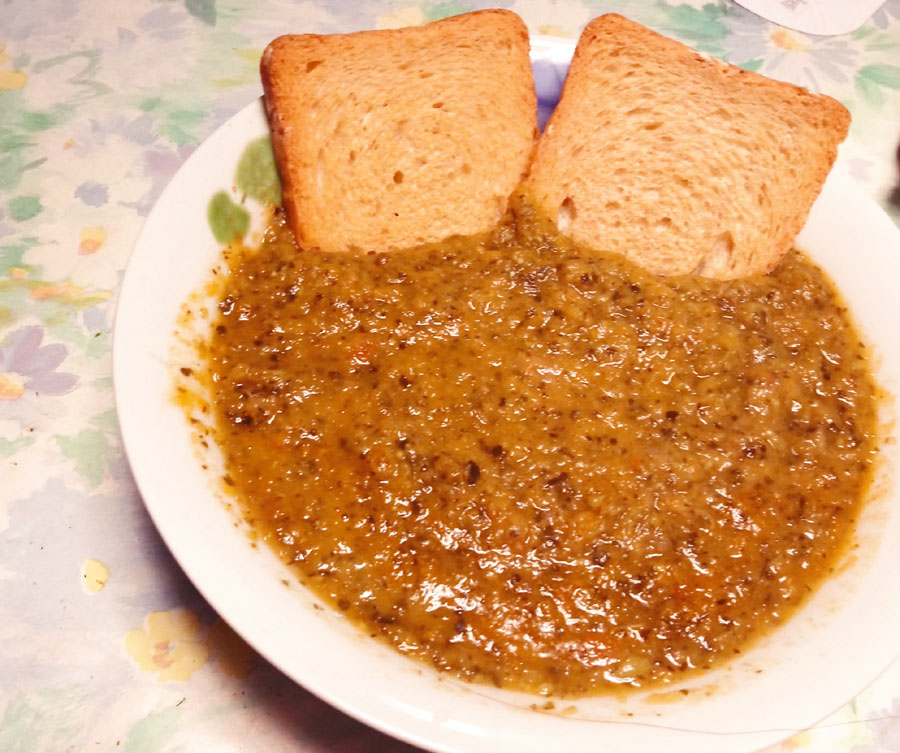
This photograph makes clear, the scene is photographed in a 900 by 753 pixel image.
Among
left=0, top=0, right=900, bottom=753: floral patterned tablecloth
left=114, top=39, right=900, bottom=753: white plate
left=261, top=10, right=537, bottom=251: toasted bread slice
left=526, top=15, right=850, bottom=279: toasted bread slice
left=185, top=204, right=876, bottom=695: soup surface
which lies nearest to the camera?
left=114, top=39, right=900, bottom=753: white plate

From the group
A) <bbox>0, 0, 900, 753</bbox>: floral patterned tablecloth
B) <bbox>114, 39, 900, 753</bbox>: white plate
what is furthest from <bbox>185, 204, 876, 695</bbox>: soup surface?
<bbox>0, 0, 900, 753</bbox>: floral patterned tablecloth

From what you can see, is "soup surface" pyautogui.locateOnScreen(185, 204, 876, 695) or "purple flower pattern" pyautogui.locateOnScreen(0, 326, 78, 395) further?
"purple flower pattern" pyautogui.locateOnScreen(0, 326, 78, 395)

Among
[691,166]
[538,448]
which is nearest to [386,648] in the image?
[538,448]

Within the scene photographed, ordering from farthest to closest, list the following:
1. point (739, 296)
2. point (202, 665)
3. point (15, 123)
Result: point (15, 123) < point (739, 296) < point (202, 665)

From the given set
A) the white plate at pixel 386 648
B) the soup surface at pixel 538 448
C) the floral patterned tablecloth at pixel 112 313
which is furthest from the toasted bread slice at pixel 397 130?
the floral patterned tablecloth at pixel 112 313

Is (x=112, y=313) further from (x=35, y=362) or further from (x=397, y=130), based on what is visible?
(x=397, y=130)

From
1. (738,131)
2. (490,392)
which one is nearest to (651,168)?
(738,131)

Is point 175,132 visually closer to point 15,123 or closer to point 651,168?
point 15,123

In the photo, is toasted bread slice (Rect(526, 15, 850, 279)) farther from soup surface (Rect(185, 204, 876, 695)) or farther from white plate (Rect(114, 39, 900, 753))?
white plate (Rect(114, 39, 900, 753))
